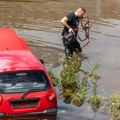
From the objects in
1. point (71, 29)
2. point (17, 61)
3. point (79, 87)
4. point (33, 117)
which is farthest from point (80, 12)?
point (33, 117)

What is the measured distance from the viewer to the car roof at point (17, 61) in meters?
10.4

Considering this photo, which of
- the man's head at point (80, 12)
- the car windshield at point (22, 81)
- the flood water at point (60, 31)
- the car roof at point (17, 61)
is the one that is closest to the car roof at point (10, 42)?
the car roof at point (17, 61)

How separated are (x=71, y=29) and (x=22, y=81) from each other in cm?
529

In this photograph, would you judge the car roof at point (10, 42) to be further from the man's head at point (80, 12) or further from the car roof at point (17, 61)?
the man's head at point (80, 12)

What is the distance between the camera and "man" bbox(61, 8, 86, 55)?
49.8 feet

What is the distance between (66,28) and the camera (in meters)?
15.5

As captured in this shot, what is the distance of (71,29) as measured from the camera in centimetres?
1518

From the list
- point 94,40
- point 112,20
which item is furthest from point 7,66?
point 112,20

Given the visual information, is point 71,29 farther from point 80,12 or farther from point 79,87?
point 79,87

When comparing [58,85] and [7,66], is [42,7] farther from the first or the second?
[7,66]

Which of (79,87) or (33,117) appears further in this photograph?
(79,87)

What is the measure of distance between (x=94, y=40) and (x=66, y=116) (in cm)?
916

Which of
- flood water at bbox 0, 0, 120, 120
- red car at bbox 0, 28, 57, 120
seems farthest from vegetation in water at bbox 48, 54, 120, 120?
red car at bbox 0, 28, 57, 120

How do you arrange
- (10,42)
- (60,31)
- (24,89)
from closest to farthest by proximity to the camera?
1. (24,89)
2. (10,42)
3. (60,31)
